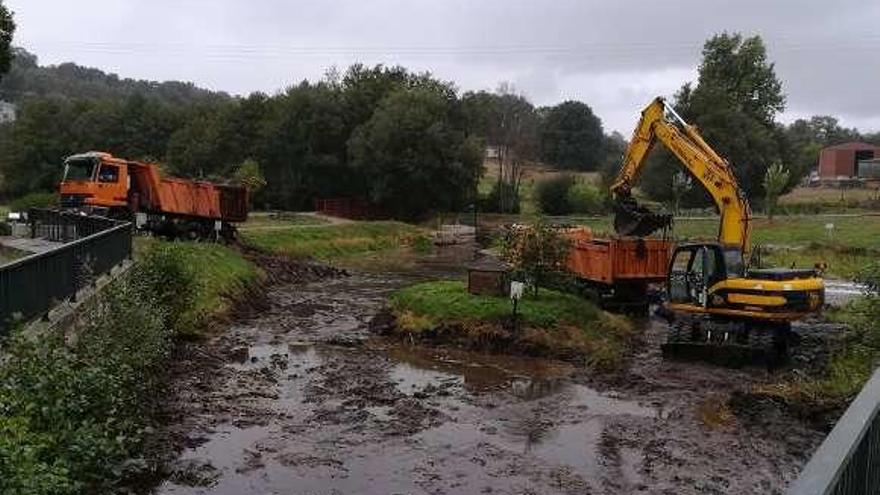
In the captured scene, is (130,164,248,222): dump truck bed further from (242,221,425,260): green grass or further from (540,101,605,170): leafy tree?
(540,101,605,170): leafy tree

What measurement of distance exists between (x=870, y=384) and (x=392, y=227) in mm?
53778

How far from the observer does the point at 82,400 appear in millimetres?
8570

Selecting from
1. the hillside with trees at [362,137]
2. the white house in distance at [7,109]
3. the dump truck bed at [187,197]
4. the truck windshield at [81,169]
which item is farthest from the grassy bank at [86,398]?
the white house in distance at [7,109]

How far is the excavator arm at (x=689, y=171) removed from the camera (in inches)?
874

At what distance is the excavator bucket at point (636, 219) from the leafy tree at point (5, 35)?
2074 centimetres

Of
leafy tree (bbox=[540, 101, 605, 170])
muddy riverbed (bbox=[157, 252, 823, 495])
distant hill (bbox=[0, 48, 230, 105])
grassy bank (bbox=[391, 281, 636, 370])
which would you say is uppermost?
distant hill (bbox=[0, 48, 230, 105])

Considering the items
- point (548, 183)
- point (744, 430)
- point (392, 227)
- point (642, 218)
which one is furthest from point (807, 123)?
point (744, 430)

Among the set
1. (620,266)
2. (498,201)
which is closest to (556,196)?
(498,201)

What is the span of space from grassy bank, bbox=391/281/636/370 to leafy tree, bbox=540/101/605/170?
332 feet

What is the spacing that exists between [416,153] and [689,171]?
140ft

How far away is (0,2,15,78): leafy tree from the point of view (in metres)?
29.0

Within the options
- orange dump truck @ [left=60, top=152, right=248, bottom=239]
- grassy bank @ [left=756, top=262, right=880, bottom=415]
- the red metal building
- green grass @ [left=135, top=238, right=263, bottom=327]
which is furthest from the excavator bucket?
the red metal building

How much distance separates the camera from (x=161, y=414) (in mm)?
13508

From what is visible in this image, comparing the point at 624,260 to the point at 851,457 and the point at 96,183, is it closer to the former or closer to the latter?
the point at 96,183
